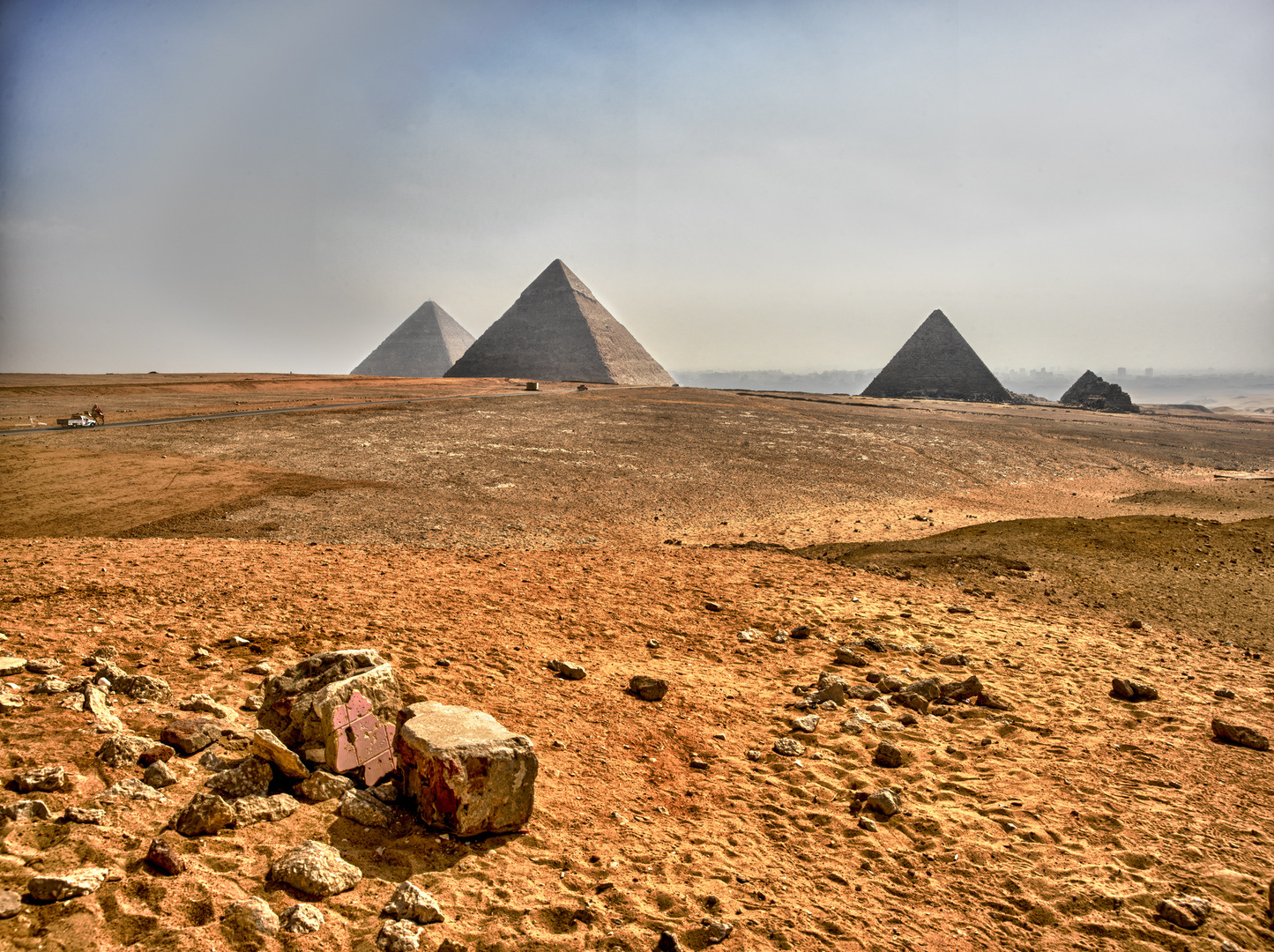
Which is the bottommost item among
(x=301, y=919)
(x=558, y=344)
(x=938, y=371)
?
(x=301, y=919)

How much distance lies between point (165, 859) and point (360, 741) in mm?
1082

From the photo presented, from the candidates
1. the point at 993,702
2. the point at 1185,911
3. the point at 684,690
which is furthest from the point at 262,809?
the point at 993,702

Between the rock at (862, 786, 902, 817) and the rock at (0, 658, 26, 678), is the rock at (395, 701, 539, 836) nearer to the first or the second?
the rock at (862, 786, 902, 817)

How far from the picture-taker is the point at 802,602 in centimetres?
834

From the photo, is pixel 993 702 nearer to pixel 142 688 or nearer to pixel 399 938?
pixel 399 938

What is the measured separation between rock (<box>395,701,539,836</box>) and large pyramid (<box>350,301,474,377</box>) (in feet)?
365

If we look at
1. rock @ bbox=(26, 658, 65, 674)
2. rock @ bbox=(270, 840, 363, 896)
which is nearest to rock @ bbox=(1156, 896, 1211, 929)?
rock @ bbox=(270, 840, 363, 896)

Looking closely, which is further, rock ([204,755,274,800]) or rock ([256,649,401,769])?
rock ([256,649,401,769])

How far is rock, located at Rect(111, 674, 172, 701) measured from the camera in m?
4.25

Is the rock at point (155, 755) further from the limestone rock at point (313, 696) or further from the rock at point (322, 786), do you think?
the rock at point (322, 786)

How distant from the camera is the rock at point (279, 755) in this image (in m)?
3.62

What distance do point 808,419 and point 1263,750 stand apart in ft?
86.9

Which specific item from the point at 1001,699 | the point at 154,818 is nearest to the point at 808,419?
the point at 1001,699

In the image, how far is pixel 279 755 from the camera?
142 inches
